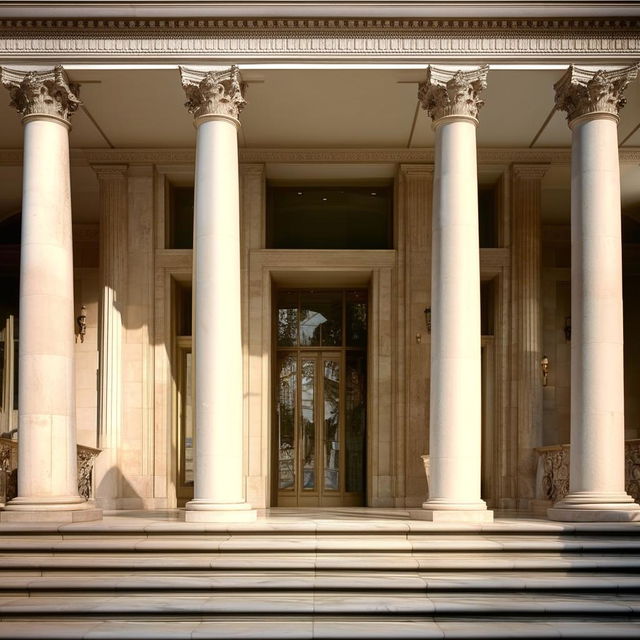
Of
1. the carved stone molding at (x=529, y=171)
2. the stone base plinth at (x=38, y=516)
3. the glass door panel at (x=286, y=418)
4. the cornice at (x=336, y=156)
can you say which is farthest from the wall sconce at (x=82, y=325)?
the carved stone molding at (x=529, y=171)

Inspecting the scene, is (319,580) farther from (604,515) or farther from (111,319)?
(111,319)

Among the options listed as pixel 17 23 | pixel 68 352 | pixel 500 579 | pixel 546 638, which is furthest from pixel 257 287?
pixel 546 638

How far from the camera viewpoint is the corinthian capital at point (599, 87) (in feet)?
77.0

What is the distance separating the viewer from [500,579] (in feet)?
60.7

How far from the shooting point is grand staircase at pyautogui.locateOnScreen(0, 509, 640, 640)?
53.7ft

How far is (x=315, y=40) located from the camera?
2383cm

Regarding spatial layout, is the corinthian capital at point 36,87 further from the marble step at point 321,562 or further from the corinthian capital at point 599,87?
the corinthian capital at point 599,87

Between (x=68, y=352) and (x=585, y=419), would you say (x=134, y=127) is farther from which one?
(x=585, y=419)

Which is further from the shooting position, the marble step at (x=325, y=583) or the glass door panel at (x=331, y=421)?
the glass door panel at (x=331, y=421)

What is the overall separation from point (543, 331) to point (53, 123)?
674 inches

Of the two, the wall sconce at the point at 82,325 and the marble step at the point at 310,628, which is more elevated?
the wall sconce at the point at 82,325

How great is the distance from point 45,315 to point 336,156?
36.5 feet

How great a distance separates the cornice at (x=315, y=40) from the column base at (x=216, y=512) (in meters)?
10.2

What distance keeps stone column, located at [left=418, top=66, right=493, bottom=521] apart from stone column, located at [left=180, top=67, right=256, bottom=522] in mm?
4434
